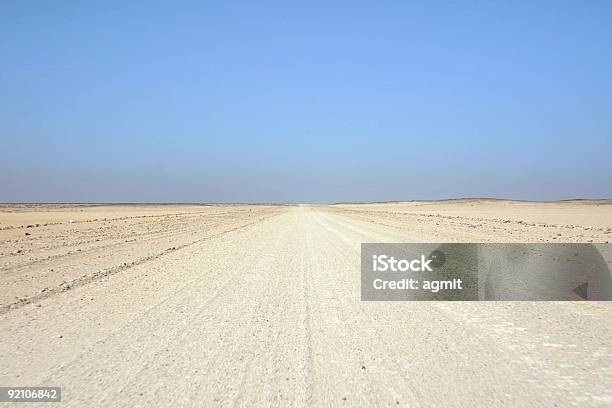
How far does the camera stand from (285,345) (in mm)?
5125

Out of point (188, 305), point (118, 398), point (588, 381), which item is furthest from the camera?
point (188, 305)

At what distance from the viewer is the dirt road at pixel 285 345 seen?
12.7 ft

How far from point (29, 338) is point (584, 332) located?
6.27 metres

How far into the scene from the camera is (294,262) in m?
11.6

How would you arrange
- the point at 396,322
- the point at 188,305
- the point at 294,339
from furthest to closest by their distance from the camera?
the point at 188,305
the point at 396,322
the point at 294,339

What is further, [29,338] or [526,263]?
[526,263]

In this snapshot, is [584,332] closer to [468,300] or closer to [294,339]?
[468,300]

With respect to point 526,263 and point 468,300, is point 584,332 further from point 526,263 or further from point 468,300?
point 526,263

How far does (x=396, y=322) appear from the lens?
241 inches

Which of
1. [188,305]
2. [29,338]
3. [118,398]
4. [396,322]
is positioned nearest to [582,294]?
[396,322]

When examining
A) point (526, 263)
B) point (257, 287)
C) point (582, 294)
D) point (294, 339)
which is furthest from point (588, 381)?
point (526, 263)

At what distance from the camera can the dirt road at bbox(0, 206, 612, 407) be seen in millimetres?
3865

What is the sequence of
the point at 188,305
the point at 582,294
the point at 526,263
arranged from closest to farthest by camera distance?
the point at 188,305 → the point at 582,294 → the point at 526,263

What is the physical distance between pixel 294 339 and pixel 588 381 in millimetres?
2810
